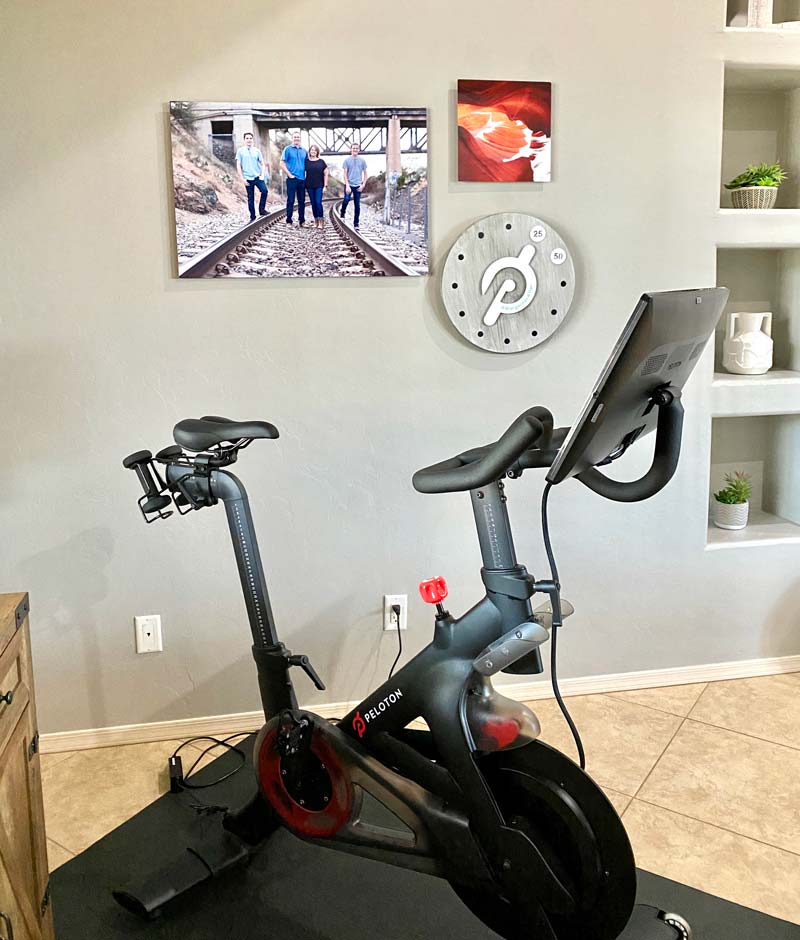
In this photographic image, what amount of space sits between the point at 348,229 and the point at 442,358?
496 mm

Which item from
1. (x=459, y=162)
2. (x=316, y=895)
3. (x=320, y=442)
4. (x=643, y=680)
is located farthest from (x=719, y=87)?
(x=316, y=895)

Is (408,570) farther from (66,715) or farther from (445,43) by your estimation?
(445,43)

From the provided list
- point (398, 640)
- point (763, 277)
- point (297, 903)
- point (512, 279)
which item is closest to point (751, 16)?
point (763, 277)

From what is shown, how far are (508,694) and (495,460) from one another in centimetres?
158

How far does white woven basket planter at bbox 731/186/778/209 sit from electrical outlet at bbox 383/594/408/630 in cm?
177

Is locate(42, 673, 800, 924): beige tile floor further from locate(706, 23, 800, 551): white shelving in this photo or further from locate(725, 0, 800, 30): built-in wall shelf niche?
locate(725, 0, 800, 30): built-in wall shelf niche

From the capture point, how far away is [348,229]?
8.98ft

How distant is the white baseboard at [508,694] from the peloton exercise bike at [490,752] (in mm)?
775

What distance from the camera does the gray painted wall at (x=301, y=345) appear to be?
259cm

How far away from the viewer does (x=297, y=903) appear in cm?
214

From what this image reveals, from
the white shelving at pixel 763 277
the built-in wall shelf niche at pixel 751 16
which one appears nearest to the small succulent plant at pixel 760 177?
the white shelving at pixel 763 277

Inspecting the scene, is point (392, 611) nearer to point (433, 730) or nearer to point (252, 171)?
point (433, 730)

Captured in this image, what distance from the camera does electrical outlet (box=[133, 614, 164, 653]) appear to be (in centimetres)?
283

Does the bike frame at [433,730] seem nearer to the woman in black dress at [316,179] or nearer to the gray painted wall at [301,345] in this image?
the gray painted wall at [301,345]
